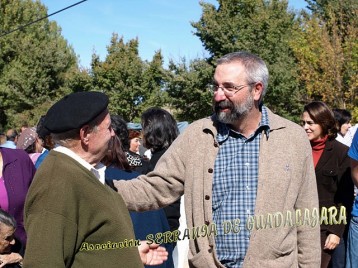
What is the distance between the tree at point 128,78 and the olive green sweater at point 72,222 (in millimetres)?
31383

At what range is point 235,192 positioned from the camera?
10.4 feet

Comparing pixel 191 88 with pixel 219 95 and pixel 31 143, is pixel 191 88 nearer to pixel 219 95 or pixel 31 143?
pixel 31 143

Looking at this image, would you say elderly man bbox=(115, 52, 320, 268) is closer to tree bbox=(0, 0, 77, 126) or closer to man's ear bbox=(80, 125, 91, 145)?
man's ear bbox=(80, 125, 91, 145)

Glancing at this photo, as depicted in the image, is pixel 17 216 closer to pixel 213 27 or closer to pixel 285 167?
pixel 285 167

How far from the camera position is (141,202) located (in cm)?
333

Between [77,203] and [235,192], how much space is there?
101cm

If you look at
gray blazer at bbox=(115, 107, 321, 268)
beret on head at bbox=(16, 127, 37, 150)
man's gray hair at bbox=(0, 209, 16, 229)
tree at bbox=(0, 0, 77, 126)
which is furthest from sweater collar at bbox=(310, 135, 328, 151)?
tree at bbox=(0, 0, 77, 126)

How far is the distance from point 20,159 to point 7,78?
37.3 metres

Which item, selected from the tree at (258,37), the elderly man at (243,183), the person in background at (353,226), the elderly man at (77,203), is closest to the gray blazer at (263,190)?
the elderly man at (243,183)

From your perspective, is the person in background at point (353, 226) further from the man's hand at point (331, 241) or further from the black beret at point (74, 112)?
the black beret at point (74, 112)

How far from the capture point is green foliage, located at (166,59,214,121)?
113 ft

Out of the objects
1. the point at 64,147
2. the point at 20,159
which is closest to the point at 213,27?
the point at 20,159

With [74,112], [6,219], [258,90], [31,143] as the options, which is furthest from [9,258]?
[31,143]

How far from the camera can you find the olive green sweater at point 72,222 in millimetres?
2354
